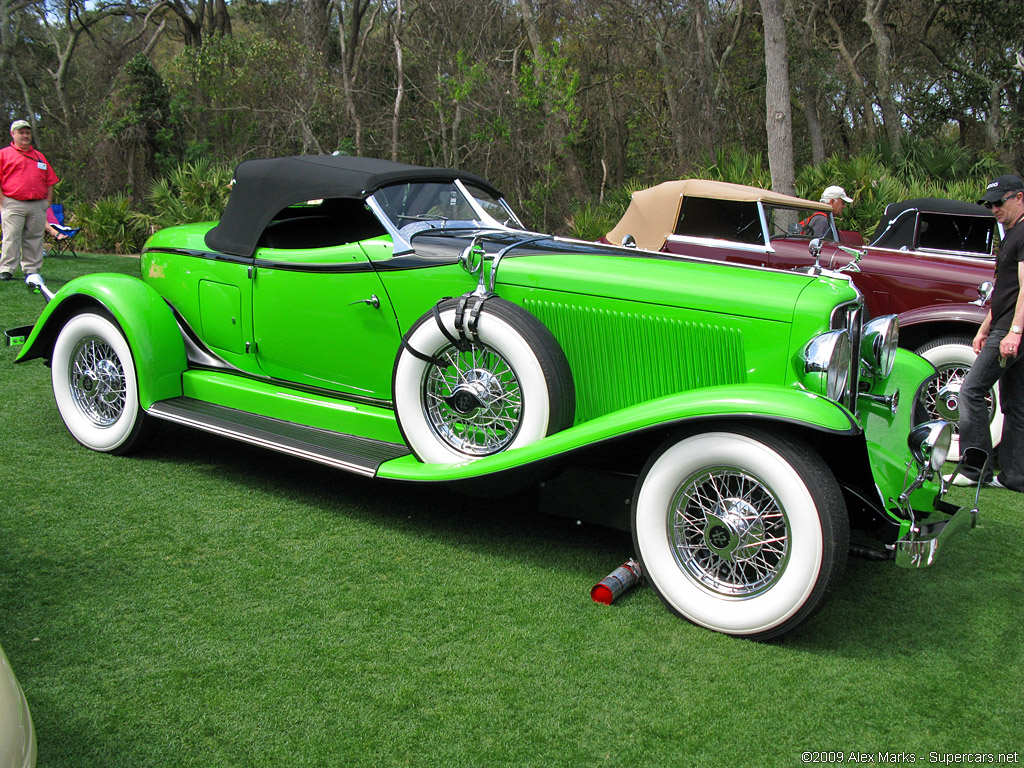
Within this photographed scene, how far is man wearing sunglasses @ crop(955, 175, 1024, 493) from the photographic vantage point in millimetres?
4535

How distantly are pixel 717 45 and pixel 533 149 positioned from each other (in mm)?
9177

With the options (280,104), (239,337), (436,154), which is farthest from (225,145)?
(239,337)

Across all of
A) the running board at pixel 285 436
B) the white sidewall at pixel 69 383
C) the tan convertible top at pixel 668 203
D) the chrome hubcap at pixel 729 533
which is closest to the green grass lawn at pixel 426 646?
the chrome hubcap at pixel 729 533

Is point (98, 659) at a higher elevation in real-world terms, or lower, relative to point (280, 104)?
lower

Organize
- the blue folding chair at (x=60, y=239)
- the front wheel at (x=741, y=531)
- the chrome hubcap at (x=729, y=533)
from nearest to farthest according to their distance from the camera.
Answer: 1. the front wheel at (x=741, y=531)
2. the chrome hubcap at (x=729, y=533)
3. the blue folding chair at (x=60, y=239)

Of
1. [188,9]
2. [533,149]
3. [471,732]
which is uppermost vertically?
[188,9]

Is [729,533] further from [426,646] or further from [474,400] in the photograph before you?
[474,400]

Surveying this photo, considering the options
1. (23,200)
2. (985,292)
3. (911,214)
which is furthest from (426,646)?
(23,200)

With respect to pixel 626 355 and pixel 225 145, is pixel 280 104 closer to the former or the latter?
pixel 225 145

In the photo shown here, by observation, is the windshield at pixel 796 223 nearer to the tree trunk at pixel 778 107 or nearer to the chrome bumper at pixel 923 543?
the tree trunk at pixel 778 107

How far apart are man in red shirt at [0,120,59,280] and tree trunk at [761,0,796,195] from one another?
10039 millimetres

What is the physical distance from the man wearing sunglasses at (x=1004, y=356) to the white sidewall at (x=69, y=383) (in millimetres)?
4848

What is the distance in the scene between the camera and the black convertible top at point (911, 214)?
6.96m

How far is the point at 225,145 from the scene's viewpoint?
19328 mm
